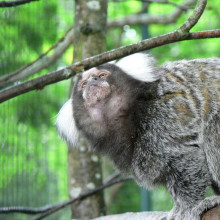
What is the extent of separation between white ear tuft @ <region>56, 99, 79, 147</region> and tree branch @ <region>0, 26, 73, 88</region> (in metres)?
0.54

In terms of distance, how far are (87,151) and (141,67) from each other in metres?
1.09

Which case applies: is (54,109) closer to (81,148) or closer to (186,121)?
(81,148)

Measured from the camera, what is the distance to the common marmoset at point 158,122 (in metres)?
2.88

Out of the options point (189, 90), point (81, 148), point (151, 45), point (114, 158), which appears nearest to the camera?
point (151, 45)

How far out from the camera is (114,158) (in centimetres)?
334

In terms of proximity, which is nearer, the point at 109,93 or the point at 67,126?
the point at 109,93

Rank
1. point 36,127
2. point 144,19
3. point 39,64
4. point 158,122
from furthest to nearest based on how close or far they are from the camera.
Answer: point 144,19
point 36,127
point 39,64
point 158,122

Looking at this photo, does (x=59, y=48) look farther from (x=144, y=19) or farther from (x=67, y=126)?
(x=144, y=19)

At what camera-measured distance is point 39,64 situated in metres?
4.00

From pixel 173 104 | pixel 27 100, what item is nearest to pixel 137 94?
pixel 173 104

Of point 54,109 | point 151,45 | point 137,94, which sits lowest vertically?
point 54,109

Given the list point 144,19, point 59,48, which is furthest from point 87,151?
point 144,19

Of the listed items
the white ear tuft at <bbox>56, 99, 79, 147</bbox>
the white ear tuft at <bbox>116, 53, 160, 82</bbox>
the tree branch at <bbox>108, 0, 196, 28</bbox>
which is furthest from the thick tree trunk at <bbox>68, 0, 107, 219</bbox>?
the tree branch at <bbox>108, 0, 196, 28</bbox>

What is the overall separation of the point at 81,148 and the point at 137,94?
3.15 feet
